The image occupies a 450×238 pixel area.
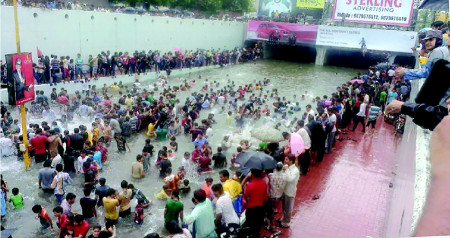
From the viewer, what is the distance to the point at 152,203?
9.66 meters

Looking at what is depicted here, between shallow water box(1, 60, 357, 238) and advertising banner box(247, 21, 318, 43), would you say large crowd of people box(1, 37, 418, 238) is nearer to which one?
shallow water box(1, 60, 357, 238)

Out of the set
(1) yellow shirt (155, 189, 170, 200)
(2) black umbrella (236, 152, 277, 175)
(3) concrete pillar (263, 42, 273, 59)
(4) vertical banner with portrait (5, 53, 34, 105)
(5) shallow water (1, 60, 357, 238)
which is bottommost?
(5) shallow water (1, 60, 357, 238)

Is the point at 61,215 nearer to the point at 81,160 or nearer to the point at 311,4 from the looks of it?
the point at 81,160

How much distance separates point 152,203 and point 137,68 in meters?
16.8

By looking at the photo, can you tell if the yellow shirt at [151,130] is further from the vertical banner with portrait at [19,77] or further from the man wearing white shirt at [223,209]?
the man wearing white shirt at [223,209]

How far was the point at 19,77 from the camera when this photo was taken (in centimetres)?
1002

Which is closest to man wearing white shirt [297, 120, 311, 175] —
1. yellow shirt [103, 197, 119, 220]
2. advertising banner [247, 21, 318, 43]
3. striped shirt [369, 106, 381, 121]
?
yellow shirt [103, 197, 119, 220]

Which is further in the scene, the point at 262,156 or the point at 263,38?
the point at 263,38

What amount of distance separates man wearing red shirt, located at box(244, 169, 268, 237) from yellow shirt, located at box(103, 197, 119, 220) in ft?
9.77

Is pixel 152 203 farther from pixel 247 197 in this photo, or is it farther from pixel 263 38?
pixel 263 38

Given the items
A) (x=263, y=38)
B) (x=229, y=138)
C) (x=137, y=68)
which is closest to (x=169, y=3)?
(x=263, y=38)

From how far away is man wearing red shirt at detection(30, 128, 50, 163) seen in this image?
1120 cm

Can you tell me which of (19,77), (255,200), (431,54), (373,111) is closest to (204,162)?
(255,200)

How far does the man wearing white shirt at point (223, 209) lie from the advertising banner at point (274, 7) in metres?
37.2
